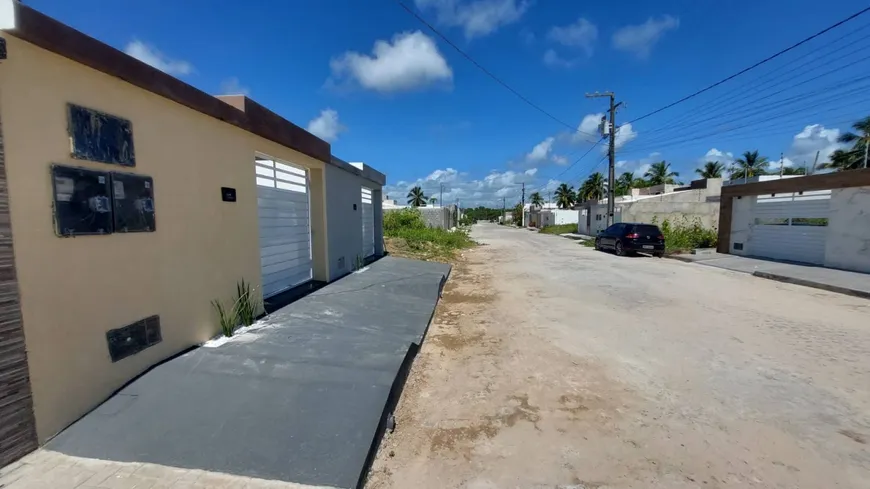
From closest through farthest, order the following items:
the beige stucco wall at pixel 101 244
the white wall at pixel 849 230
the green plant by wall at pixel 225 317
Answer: the beige stucco wall at pixel 101 244
the green plant by wall at pixel 225 317
the white wall at pixel 849 230

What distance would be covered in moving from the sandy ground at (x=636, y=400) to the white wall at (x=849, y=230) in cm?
629

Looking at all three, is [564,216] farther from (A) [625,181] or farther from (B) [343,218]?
(B) [343,218]

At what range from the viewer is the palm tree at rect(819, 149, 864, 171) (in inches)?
1213

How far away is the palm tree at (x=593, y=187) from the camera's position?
188 ft

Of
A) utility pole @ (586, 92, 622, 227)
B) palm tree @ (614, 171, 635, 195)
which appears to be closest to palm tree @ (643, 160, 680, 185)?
palm tree @ (614, 171, 635, 195)

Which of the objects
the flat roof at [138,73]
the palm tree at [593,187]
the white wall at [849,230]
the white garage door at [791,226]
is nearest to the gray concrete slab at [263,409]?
the flat roof at [138,73]

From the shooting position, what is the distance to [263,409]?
3045mm

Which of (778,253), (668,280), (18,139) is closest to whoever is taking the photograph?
(18,139)

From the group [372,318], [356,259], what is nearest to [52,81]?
[372,318]

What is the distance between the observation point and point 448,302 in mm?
8391

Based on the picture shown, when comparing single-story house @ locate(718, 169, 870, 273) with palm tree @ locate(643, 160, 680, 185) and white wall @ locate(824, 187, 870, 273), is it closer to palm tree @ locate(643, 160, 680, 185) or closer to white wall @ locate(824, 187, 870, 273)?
white wall @ locate(824, 187, 870, 273)

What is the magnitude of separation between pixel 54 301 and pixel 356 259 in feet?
24.6

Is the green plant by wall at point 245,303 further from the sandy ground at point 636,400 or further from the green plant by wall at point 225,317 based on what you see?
the sandy ground at point 636,400

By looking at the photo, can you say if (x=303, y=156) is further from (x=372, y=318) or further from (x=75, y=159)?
(x=75, y=159)
